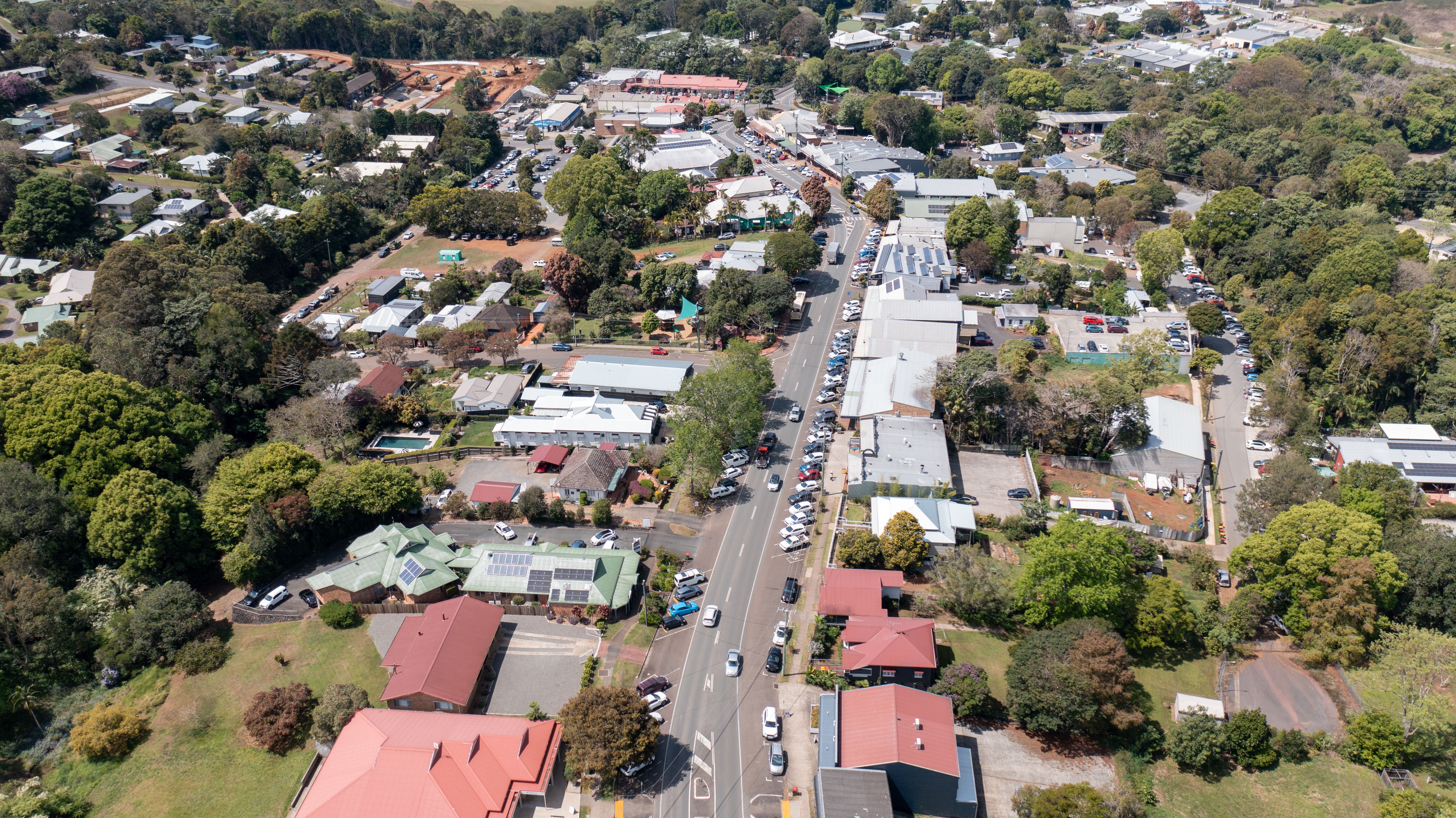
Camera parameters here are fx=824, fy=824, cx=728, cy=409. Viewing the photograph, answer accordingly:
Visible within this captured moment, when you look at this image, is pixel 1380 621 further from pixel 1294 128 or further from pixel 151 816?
pixel 1294 128

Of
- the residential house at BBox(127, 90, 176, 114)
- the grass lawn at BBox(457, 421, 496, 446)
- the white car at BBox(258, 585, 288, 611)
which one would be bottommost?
the white car at BBox(258, 585, 288, 611)

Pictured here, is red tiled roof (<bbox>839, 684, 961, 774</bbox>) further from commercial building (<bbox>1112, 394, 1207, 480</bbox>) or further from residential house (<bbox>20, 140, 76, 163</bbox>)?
residential house (<bbox>20, 140, 76, 163</bbox>)

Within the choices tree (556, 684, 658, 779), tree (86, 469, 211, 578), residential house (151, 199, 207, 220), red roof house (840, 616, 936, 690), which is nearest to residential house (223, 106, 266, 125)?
residential house (151, 199, 207, 220)

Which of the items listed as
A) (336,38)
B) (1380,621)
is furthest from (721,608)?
(336,38)

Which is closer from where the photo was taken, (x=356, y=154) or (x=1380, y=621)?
(x=1380, y=621)

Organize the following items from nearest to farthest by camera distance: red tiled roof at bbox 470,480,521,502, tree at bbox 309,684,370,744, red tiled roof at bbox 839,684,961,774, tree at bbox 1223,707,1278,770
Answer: red tiled roof at bbox 839,684,961,774, tree at bbox 1223,707,1278,770, tree at bbox 309,684,370,744, red tiled roof at bbox 470,480,521,502

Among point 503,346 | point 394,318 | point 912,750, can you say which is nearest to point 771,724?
point 912,750

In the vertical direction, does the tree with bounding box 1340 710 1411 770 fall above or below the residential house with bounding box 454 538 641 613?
above
